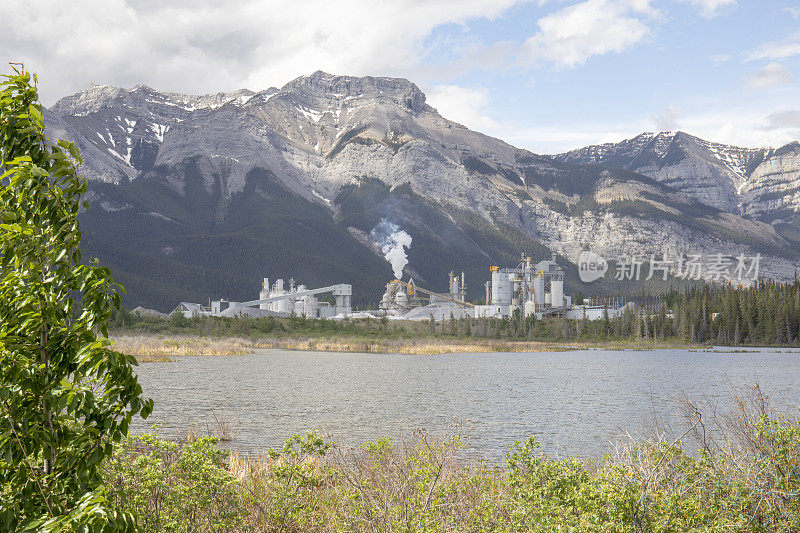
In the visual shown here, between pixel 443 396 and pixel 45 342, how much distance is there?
38980mm

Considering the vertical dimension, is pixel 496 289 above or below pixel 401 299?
above

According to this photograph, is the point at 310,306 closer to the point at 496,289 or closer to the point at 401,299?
A: the point at 401,299

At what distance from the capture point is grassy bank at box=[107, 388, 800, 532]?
8.88 metres

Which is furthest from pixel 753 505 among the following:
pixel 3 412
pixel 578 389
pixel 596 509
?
pixel 578 389

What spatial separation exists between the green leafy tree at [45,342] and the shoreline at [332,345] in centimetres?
7508

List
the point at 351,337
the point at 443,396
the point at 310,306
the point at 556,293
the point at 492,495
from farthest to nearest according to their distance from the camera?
the point at 310,306 → the point at 556,293 → the point at 351,337 → the point at 443,396 → the point at 492,495

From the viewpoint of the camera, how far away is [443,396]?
42844mm

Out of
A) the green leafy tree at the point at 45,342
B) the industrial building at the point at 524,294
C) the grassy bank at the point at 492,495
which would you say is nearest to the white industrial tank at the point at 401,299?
the industrial building at the point at 524,294

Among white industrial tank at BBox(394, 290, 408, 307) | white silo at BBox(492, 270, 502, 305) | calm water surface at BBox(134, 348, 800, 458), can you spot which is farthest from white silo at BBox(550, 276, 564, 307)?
calm water surface at BBox(134, 348, 800, 458)

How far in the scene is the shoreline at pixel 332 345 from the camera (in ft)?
271

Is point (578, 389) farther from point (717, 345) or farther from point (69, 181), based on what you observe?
point (717, 345)

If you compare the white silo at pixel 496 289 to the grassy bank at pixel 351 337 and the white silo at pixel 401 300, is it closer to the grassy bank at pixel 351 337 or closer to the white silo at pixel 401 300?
the grassy bank at pixel 351 337

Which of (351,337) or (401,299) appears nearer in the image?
(351,337)

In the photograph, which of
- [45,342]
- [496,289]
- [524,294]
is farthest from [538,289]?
[45,342]
